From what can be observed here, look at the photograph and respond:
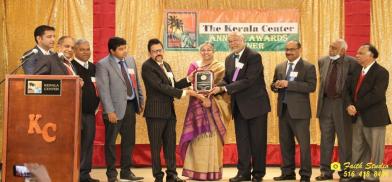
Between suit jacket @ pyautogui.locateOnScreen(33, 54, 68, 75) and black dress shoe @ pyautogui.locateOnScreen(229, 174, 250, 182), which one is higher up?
suit jacket @ pyautogui.locateOnScreen(33, 54, 68, 75)

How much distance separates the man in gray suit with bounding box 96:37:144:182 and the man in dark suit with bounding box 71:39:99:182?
0.30ft

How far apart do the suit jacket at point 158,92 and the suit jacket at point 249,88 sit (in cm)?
59

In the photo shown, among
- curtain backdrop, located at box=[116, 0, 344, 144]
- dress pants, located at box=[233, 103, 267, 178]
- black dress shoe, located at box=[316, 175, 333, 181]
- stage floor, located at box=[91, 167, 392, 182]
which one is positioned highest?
curtain backdrop, located at box=[116, 0, 344, 144]

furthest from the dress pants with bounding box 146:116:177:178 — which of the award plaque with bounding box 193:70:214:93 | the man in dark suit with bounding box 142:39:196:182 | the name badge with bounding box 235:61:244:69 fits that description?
the name badge with bounding box 235:61:244:69

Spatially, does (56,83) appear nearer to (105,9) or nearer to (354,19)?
(105,9)

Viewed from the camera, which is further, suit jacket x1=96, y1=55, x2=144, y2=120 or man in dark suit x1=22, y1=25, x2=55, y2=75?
suit jacket x1=96, y1=55, x2=144, y2=120

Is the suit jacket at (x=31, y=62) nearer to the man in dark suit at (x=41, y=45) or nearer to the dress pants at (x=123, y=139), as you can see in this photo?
the man in dark suit at (x=41, y=45)

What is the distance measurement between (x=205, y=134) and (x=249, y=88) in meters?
0.68

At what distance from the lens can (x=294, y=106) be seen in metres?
5.95

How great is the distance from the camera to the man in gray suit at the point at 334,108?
607 centimetres

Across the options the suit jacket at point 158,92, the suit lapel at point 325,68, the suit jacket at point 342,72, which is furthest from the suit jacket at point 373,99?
the suit jacket at point 158,92

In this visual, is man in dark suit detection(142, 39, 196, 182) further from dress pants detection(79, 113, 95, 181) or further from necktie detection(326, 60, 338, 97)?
necktie detection(326, 60, 338, 97)

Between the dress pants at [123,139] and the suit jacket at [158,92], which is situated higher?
the suit jacket at [158,92]

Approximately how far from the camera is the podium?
13.5ft
